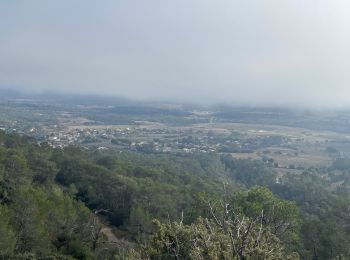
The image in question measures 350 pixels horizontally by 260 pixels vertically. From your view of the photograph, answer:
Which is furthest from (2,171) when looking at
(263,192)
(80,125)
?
(80,125)

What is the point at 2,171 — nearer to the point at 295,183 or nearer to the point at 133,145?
the point at 295,183

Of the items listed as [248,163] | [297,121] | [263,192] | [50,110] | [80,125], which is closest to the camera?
[263,192]

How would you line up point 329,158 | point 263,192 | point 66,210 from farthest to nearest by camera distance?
point 329,158, point 263,192, point 66,210

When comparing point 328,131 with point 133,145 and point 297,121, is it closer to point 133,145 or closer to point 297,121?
point 297,121

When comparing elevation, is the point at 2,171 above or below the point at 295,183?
above

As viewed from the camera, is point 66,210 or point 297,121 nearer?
point 66,210

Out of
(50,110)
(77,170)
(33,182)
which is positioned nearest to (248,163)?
(77,170)
